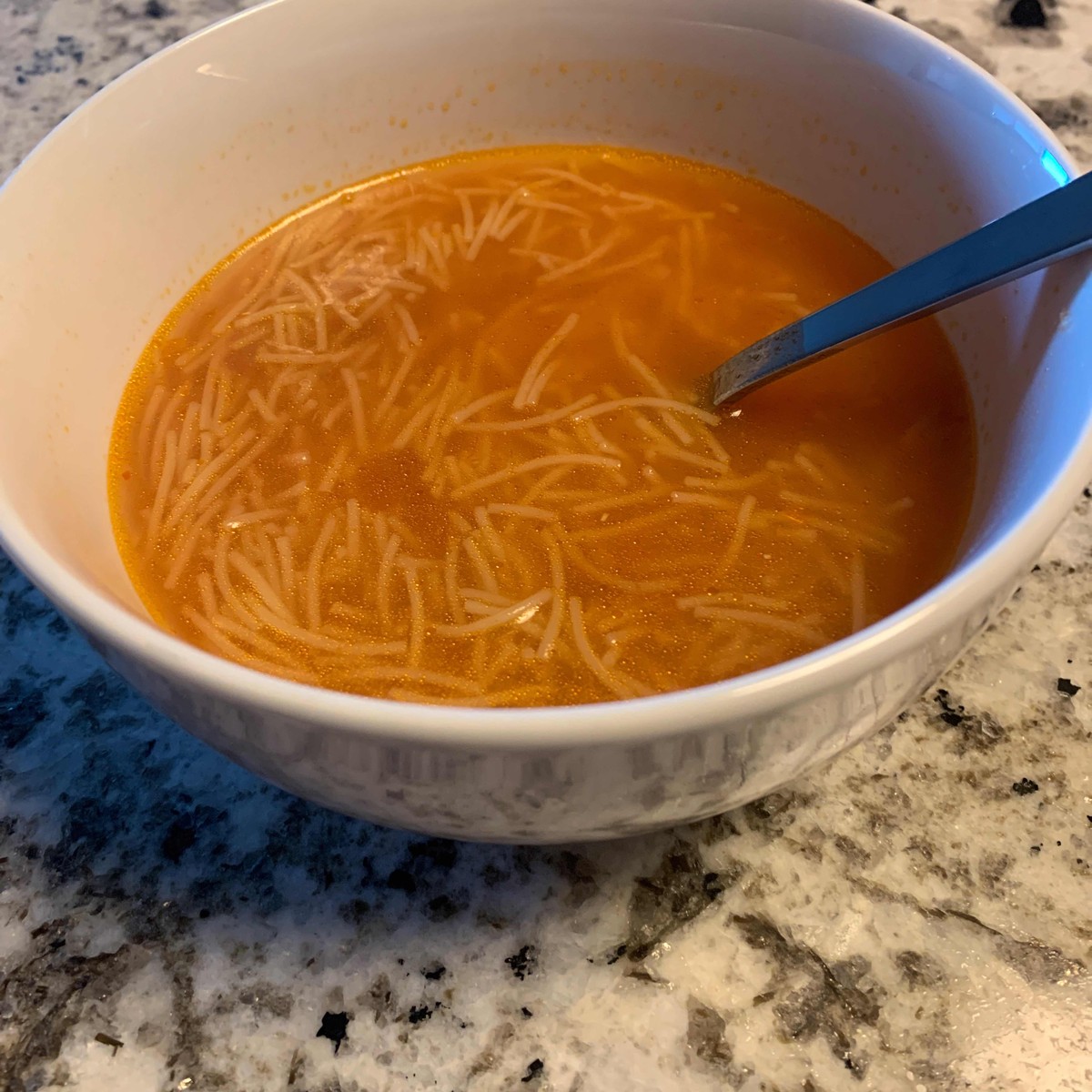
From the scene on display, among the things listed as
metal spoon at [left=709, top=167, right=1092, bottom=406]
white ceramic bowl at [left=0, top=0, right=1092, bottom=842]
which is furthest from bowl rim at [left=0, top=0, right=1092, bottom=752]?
A: metal spoon at [left=709, top=167, right=1092, bottom=406]

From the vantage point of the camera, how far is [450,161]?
1911 millimetres

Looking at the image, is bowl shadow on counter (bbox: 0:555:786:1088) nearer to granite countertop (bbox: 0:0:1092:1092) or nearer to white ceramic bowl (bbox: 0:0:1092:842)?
granite countertop (bbox: 0:0:1092:1092)

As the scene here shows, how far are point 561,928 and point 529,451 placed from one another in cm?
65

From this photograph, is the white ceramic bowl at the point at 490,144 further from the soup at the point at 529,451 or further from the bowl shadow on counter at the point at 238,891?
the bowl shadow on counter at the point at 238,891

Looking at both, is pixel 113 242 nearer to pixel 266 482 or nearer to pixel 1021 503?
pixel 266 482

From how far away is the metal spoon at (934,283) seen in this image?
1.05 m

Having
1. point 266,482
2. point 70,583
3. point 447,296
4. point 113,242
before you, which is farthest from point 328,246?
point 70,583

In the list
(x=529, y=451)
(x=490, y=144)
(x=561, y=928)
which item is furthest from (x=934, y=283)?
(x=490, y=144)

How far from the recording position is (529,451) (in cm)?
143

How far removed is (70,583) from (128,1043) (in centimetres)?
48

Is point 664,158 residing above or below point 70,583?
below

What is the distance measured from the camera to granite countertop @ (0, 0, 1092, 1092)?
3.23ft

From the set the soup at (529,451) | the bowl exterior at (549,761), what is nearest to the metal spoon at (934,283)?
the soup at (529,451)

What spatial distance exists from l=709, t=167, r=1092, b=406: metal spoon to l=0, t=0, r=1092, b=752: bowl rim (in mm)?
280
